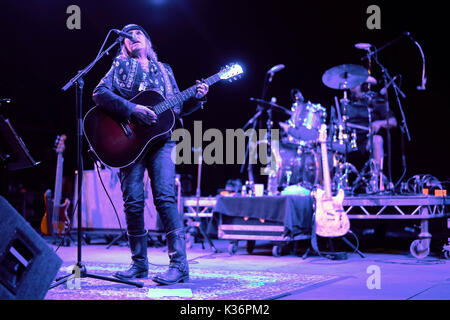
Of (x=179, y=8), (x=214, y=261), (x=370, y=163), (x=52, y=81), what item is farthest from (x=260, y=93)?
(x=214, y=261)

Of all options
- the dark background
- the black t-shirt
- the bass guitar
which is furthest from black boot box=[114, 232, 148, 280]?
the dark background

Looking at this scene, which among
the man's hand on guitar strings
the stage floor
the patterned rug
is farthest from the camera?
the man's hand on guitar strings

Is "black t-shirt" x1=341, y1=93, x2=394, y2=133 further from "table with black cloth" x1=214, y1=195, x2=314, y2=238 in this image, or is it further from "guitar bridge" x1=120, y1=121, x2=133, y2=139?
"guitar bridge" x1=120, y1=121, x2=133, y2=139

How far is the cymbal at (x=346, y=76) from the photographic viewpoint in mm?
6609

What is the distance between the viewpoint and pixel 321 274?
148 inches

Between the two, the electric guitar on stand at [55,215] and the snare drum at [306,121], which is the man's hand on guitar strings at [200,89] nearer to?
the snare drum at [306,121]

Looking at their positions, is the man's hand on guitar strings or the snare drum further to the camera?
the snare drum

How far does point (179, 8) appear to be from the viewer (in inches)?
300

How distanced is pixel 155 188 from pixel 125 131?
1.44ft

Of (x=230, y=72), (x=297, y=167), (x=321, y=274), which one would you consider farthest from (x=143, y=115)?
(x=297, y=167)

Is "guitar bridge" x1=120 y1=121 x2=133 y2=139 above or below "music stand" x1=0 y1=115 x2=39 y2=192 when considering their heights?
above

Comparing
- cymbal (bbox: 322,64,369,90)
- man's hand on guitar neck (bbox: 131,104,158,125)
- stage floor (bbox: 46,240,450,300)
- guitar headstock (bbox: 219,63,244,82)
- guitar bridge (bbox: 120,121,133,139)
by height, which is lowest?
stage floor (bbox: 46,240,450,300)

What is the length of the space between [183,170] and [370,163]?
4.95 meters

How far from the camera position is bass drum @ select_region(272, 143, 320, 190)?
22.8 ft
